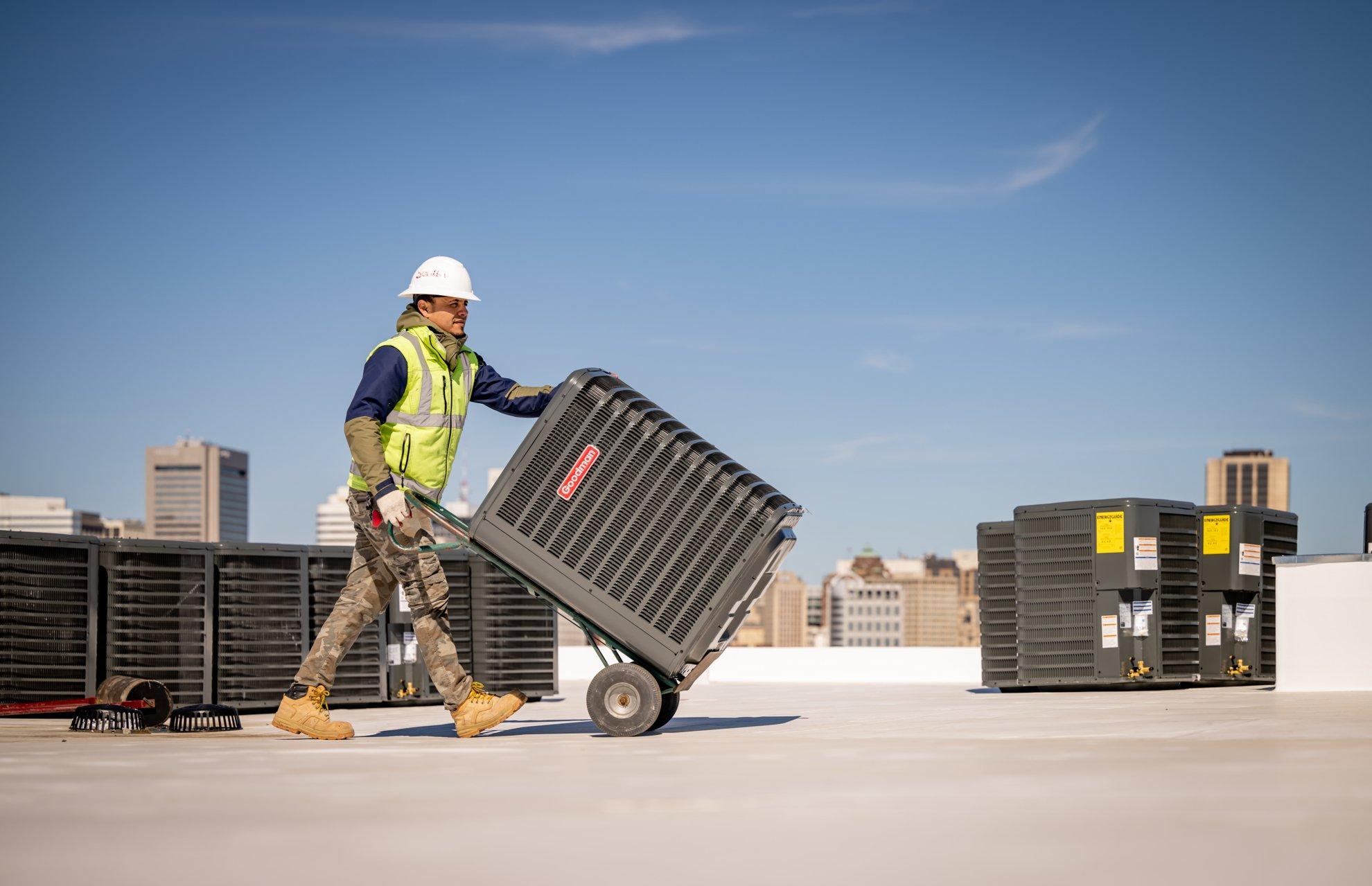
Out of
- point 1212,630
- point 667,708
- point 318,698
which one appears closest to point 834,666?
point 1212,630

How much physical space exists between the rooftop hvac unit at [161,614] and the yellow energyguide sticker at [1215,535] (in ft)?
27.2

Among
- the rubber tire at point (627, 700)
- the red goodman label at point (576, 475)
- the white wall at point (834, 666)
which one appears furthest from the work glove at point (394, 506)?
the white wall at point (834, 666)

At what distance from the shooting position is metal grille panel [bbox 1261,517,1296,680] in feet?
44.9

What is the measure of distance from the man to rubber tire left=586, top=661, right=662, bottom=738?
398mm

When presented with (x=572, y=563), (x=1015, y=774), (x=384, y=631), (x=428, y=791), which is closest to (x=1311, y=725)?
(x=1015, y=774)

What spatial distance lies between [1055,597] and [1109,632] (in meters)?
0.55

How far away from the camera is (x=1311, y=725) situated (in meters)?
7.28

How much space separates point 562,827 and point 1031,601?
31.8 feet

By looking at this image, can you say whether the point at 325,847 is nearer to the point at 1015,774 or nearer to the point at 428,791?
the point at 428,791

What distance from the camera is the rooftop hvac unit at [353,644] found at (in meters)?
11.9

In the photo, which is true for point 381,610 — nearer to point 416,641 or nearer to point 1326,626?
point 416,641

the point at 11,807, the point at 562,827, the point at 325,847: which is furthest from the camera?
the point at 11,807

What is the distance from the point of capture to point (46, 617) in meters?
10.5

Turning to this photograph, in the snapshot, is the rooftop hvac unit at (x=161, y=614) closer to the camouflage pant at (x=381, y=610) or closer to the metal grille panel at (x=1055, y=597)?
the camouflage pant at (x=381, y=610)
